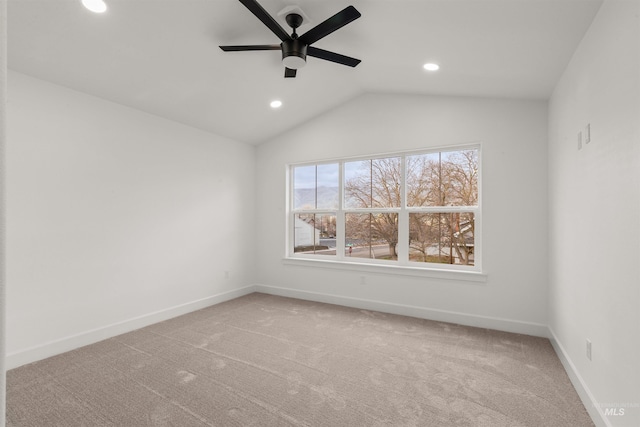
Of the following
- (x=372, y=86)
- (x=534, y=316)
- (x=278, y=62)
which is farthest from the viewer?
(x=372, y=86)

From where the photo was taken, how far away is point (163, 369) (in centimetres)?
258

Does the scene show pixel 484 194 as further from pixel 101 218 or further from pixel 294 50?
pixel 101 218

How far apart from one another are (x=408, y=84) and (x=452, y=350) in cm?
288

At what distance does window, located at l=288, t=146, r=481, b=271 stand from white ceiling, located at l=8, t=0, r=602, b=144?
37.5 inches

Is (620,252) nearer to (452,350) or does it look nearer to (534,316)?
(452,350)

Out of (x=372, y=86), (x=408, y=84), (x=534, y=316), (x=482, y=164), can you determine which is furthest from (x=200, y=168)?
(x=534, y=316)

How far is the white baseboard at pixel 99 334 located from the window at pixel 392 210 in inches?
63.0

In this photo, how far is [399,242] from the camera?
4.17m

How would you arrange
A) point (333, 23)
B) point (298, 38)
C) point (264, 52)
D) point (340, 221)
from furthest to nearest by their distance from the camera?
point (340, 221) < point (264, 52) < point (298, 38) < point (333, 23)

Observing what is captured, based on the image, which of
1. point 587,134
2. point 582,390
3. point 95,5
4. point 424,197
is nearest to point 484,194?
point 424,197

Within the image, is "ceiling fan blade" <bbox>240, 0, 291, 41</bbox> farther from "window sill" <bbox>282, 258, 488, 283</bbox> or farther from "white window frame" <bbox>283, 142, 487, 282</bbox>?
"window sill" <bbox>282, 258, 488, 283</bbox>

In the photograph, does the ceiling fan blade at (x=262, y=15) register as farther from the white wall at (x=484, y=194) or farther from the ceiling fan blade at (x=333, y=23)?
the white wall at (x=484, y=194)

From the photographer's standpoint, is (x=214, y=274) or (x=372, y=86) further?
(x=214, y=274)

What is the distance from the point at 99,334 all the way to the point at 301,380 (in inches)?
87.4
